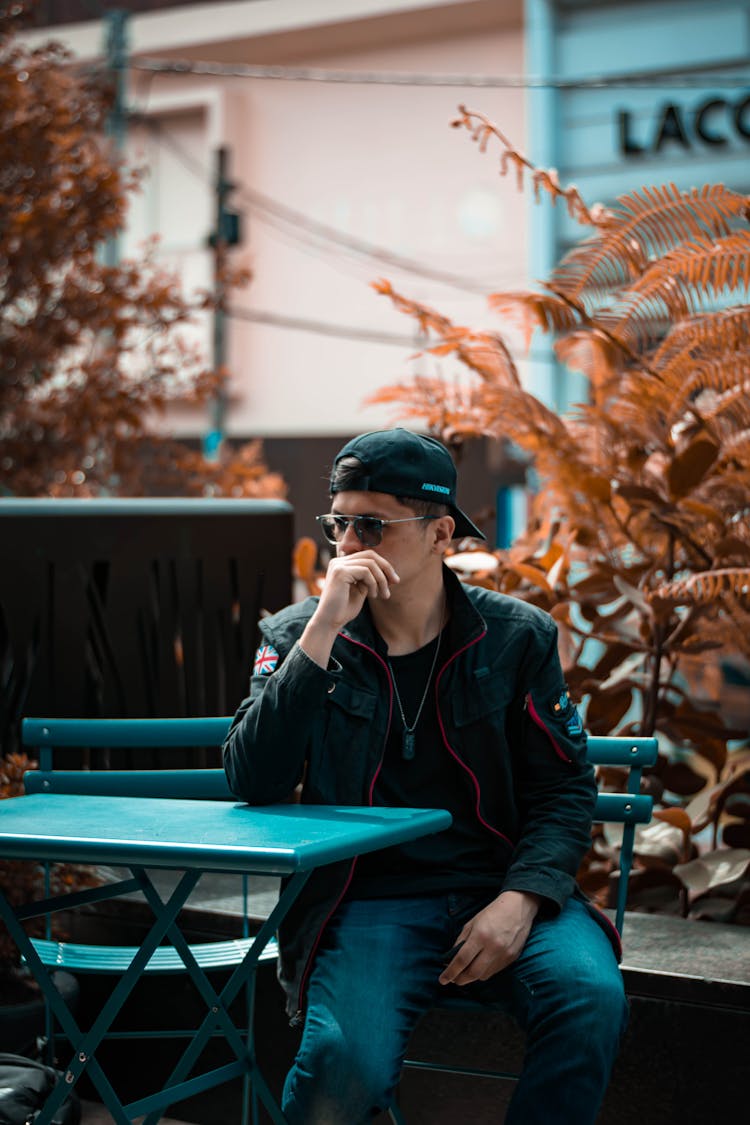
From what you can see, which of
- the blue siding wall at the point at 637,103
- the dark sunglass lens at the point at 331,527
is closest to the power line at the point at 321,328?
the blue siding wall at the point at 637,103

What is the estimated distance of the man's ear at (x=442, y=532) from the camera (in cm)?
312

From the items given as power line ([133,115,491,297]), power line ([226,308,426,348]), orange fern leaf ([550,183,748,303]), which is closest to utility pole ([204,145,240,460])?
power line ([226,308,426,348])

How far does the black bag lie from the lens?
10.7 feet

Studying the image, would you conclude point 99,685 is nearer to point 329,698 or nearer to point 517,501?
point 329,698

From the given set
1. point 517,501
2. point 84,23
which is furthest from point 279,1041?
point 84,23

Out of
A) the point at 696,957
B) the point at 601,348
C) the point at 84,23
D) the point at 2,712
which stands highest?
the point at 84,23

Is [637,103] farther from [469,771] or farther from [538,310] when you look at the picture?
[469,771]

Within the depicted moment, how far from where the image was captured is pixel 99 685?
4.82 metres

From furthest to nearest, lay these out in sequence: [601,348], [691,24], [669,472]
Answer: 1. [691,24]
2. [601,348]
3. [669,472]

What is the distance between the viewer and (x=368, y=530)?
3027 mm

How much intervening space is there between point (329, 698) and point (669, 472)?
1890mm

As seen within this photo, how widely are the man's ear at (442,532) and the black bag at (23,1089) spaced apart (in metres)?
1.43

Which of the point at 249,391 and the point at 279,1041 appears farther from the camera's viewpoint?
the point at 249,391

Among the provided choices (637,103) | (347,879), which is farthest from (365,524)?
(637,103)
